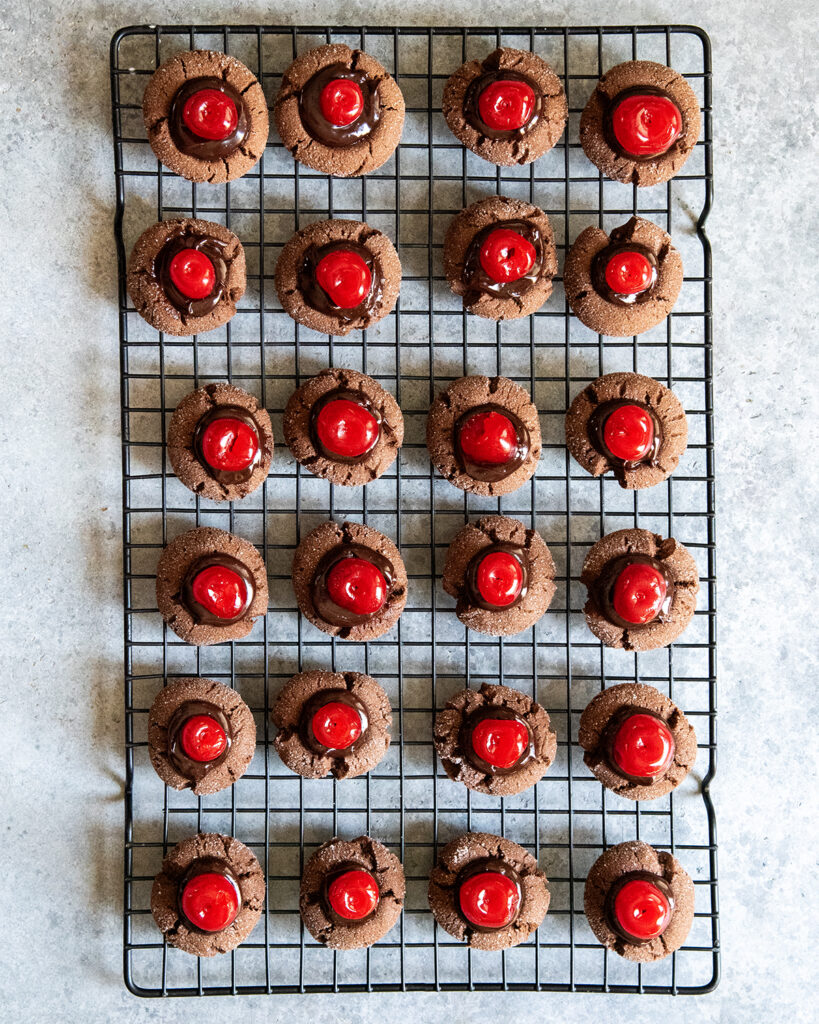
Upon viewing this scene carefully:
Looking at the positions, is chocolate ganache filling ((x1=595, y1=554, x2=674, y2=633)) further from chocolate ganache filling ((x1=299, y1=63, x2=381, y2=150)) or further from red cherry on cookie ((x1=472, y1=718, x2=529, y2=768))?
chocolate ganache filling ((x1=299, y1=63, x2=381, y2=150))

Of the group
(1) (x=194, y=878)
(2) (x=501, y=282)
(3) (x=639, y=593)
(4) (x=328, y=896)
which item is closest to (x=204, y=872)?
(1) (x=194, y=878)

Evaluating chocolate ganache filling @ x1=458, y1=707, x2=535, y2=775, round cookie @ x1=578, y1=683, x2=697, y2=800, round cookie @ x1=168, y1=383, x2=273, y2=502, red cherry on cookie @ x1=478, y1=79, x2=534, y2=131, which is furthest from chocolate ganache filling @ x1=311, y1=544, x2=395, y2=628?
red cherry on cookie @ x1=478, y1=79, x2=534, y2=131

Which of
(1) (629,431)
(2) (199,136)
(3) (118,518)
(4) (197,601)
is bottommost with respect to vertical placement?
(4) (197,601)

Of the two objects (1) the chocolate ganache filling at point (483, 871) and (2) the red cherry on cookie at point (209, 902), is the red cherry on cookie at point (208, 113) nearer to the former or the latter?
(2) the red cherry on cookie at point (209, 902)

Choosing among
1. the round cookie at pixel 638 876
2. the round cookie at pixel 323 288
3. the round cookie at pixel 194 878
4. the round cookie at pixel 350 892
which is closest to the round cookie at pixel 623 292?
the round cookie at pixel 323 288

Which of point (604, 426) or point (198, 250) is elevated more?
point (198, 250)

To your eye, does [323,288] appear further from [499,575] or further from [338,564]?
[499,575]
